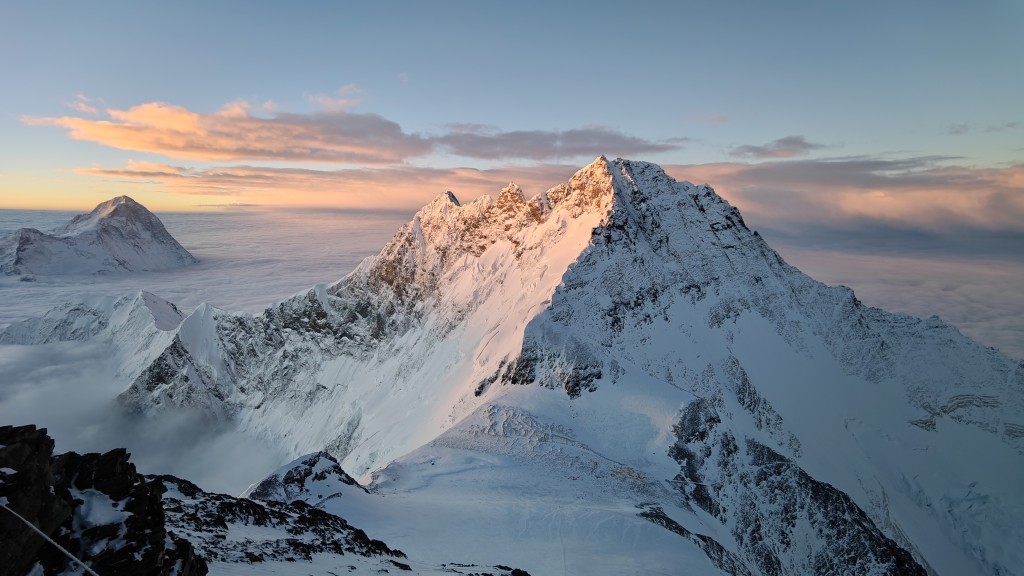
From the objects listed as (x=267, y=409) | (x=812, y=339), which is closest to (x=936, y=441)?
(x=812, y=339)

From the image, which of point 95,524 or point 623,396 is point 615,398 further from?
point 95,524

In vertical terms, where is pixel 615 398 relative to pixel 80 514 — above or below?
below

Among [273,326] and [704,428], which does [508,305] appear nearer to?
[704,428]

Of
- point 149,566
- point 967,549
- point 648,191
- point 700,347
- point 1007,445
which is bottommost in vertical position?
point 967,549

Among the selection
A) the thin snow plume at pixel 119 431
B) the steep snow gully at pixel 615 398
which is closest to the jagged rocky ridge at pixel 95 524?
the steep snow gully at pixel 615 398

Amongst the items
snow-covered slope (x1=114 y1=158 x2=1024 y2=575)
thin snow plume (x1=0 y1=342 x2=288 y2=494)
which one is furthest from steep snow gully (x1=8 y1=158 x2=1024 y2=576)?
thin snow plume (x1=0 y1=342 x2=288 y2=494)

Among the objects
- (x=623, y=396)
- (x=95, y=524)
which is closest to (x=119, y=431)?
(x=623, y=396)

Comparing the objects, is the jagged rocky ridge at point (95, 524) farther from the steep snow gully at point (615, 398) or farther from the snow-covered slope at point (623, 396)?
the snow-covered slope at point (623, 396)
